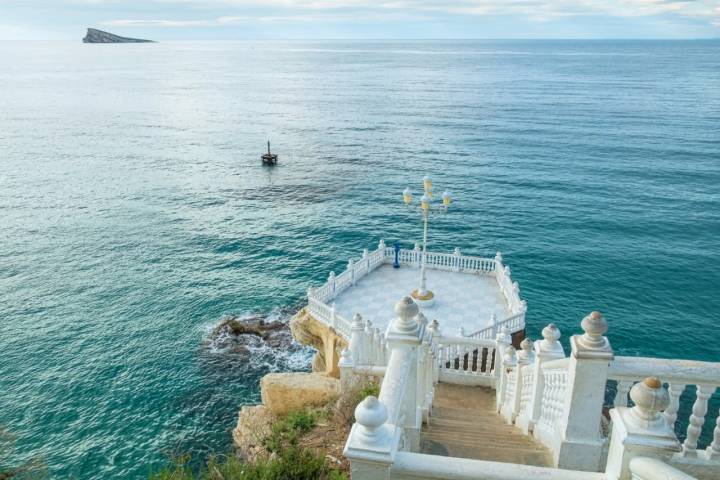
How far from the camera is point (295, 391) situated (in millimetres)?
15602

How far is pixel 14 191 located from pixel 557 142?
54.5 m

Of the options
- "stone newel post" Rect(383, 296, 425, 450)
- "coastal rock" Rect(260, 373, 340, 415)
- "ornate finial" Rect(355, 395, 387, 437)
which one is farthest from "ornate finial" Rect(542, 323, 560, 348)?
"coastal rock" Rect(260, 373, 340, 415)

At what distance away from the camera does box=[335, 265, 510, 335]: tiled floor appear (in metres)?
19.9

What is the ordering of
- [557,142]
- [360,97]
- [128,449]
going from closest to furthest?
[128,449], [557,142], [360,97]

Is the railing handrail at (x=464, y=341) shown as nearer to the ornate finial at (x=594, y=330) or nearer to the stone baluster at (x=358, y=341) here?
the stone baluster at (x=358, y=341)

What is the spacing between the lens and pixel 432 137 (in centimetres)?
6706

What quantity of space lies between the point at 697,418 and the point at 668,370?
2.30ft

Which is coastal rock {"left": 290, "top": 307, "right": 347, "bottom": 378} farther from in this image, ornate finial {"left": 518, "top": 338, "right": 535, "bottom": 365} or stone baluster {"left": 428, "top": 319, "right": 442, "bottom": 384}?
ornate finial {"left": 518, "top": 338, "right": 535, "bottom": 365}

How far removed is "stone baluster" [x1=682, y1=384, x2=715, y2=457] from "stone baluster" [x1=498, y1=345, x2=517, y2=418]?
381 centimetres

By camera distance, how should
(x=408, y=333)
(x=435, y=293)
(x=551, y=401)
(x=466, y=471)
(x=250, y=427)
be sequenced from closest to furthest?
1. (x=466, y=471)
2. (x=408, y=333)
3. (x=551, y=401)
4. (x=250, y=427)
5. (x=435, y=293)

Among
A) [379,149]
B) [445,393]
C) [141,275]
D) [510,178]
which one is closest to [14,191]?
[141,275]

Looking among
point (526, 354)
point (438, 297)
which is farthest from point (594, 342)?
point (438, 297)

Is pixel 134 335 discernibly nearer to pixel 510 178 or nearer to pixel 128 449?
pixel 128 449

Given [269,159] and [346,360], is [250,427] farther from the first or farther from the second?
[269,159]
